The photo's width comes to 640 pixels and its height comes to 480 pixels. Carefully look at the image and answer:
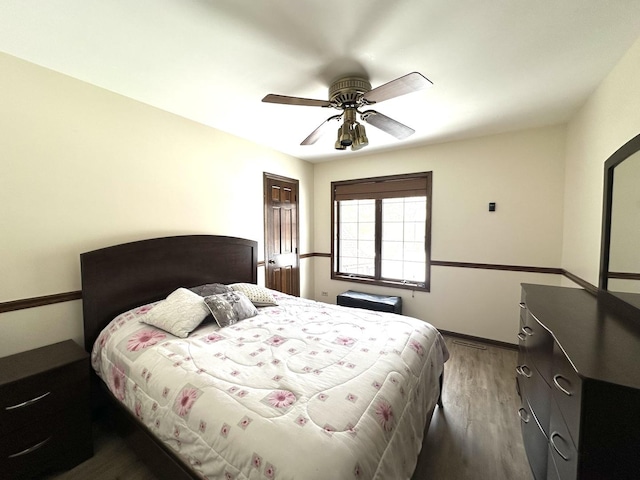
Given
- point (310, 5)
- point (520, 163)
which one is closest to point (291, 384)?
point (310, 5)

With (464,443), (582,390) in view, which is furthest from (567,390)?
(464,443)

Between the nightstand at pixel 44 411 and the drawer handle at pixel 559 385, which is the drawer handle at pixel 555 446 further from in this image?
the nightstand at pixel 44 411

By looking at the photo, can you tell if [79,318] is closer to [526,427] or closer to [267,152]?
[267,152]

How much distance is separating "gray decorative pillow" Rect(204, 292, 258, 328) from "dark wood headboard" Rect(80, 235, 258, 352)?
57 cm

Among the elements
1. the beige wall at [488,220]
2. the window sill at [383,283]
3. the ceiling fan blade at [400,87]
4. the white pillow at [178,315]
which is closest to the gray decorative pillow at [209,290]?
the white pillow at [178,315]

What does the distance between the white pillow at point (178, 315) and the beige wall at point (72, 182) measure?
0.66 m

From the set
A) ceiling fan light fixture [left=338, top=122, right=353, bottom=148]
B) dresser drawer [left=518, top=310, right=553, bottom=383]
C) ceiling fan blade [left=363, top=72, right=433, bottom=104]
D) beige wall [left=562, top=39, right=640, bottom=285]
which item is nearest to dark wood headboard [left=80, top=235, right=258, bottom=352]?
ceiling fan light fixture [left=338, top=122, right=353, bottom=148]

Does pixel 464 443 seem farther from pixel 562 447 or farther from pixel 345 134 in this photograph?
pixel 345 134

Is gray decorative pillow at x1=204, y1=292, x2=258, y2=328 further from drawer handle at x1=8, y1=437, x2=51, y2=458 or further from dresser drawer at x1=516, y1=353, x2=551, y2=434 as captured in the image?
dresser drawer at x1=516, y1=353, x2=551, y2=434

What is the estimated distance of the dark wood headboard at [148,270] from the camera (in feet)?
6.52

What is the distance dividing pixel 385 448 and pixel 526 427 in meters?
1.25

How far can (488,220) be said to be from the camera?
321cm

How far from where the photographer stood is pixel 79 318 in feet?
6.68

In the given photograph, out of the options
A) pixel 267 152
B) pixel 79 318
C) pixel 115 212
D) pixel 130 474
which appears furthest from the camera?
pixel 267 152
